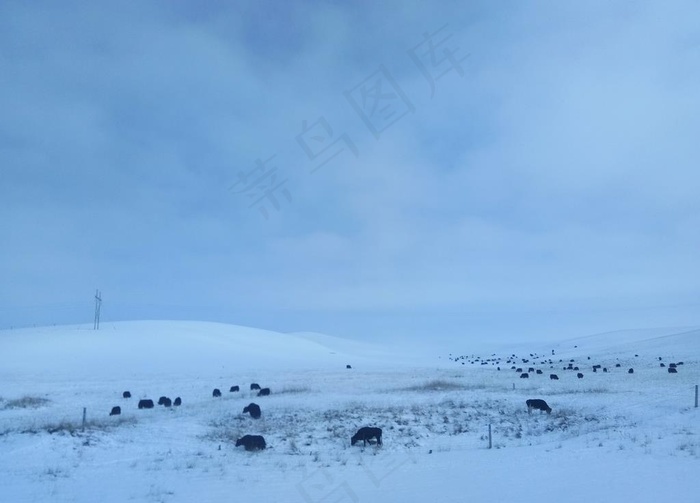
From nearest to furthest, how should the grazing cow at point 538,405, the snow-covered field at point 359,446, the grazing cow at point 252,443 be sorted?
the snow-covered field at point 359,446
the grazing cow at point 252,443
the grazing cow at point 538,405

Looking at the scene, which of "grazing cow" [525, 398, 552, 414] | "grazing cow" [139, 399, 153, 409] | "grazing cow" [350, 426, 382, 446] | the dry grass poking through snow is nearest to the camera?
"grazing cow" [350, 426, 382, 446]

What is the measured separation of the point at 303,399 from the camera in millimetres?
29625

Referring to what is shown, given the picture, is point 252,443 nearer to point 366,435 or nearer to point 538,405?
point 366,435

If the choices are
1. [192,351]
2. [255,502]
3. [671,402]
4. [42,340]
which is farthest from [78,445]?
[42,340]

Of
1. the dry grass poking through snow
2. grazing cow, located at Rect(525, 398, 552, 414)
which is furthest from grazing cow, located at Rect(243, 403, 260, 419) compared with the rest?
grazing cow, located at Rect(525, 398, 552, 414)

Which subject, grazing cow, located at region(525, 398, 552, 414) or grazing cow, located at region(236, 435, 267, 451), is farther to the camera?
grazing cow, located at region(525, 398, 552, 414)

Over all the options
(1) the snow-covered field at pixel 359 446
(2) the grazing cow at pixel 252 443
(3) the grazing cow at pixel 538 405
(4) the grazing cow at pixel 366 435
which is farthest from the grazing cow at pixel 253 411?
(3) the grazing cow at pixel 538 405

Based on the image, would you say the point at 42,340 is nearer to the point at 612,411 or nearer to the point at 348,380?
the point at 348,380

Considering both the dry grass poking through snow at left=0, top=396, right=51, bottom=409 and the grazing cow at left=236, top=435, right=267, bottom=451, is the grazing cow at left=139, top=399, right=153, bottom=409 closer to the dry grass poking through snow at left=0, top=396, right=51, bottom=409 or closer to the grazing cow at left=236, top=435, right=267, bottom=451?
the dry grass poking through snow at left=0, top=396, right=51, bottom=409

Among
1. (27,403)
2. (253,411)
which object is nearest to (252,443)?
(253,411)

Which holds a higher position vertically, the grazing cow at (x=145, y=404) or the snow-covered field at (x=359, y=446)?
the grazing cow at (x=145, y=404)

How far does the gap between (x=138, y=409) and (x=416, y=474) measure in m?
19.2

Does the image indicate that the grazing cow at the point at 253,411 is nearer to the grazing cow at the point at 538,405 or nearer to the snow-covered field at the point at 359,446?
the snow-covered field at the point at 359,446

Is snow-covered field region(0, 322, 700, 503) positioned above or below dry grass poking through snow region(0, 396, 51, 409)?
below
